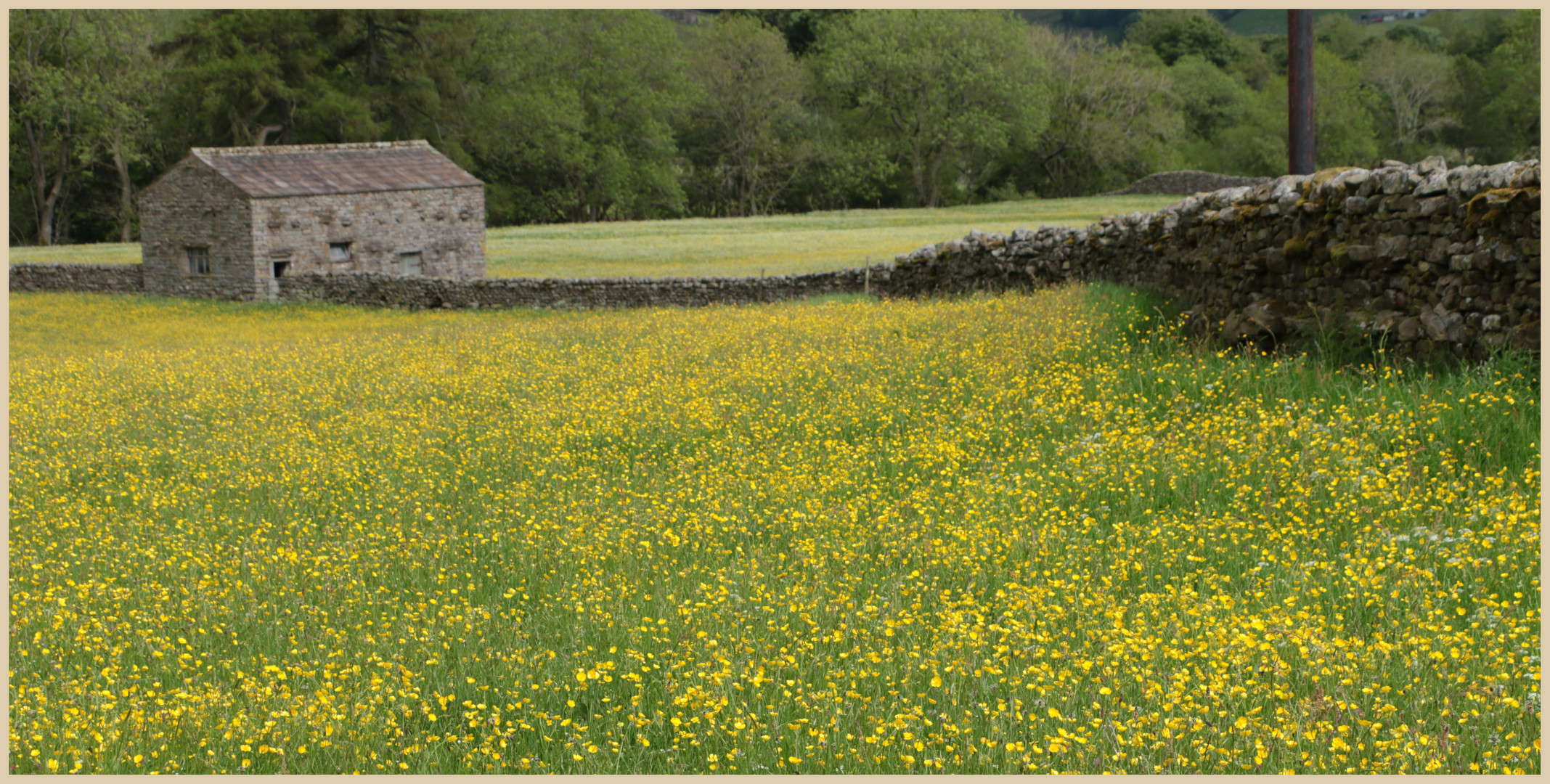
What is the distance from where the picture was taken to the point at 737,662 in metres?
4.40

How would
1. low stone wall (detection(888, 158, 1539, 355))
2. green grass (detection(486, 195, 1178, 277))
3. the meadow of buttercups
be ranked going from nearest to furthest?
the meadow of buttercups, low stone wall (detection(888, 158, 1539, 355)), green grass (detection(486, 195, 1178, 277))

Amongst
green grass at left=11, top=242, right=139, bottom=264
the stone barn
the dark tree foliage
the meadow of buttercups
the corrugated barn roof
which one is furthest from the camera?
the dark tree foliage

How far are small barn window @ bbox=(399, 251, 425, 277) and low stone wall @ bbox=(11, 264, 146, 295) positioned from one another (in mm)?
8107

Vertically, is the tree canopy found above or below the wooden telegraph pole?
above

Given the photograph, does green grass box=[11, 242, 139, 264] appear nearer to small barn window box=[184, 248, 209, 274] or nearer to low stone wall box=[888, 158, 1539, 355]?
small barn window box=[184, 248, 209, 274]

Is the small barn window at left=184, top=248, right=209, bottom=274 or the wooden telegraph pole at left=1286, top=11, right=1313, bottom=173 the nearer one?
the wooden telegraph pole at left=1286, top=11, right=1313, bottom=173

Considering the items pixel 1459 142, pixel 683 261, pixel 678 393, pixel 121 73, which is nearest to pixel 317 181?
pixel 683 261

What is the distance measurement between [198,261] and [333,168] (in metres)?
4.80

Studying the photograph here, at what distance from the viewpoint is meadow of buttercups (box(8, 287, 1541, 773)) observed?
12.5 ft

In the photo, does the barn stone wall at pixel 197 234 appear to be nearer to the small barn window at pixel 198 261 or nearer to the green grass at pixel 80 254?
the small barn window at pixel 198 261


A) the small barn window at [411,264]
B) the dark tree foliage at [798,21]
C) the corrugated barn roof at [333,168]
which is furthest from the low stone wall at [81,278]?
the dark tree foliage at [798,21]

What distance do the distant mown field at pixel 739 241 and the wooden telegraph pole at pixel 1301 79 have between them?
14.1 metres

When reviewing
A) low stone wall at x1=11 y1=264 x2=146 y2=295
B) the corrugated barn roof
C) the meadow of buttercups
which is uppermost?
the corrugated barn roof

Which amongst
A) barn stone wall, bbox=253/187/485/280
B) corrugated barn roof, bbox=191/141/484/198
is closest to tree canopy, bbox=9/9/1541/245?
corrugated barn roof, bbox=191/141/484/198
